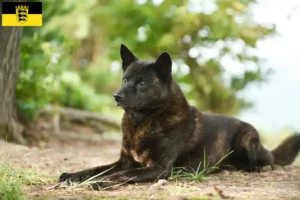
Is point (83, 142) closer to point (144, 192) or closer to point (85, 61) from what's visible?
point (144, 192)

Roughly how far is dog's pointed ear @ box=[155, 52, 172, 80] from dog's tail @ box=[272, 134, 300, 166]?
234 cm

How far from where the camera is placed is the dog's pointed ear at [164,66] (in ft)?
14.9

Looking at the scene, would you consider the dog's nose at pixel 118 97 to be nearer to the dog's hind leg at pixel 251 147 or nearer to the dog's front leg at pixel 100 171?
the dog's front leg at pixel 100 171

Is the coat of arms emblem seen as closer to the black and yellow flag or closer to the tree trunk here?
the black and yellow flag

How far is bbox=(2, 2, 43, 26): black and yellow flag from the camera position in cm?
654

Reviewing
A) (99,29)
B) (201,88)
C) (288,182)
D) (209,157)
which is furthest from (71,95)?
(288,182)

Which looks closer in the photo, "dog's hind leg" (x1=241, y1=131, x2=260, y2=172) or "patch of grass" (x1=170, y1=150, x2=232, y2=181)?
"patch of grass" (x1=170, y1=150, x2=232, y2=181)

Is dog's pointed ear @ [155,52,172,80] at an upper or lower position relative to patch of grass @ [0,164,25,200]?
upper

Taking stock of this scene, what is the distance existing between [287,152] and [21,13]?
4.45 m

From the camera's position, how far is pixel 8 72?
664 cm

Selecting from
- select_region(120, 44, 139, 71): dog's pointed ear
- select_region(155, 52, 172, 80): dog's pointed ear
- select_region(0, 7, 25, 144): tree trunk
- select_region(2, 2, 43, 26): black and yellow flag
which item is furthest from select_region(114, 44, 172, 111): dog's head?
select_region(2, 2, 43, 26): black and yellow flag

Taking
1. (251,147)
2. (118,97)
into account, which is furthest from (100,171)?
(251,147)

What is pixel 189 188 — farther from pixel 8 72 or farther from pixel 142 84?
pixel 8 72

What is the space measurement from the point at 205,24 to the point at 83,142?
18.6 feet
